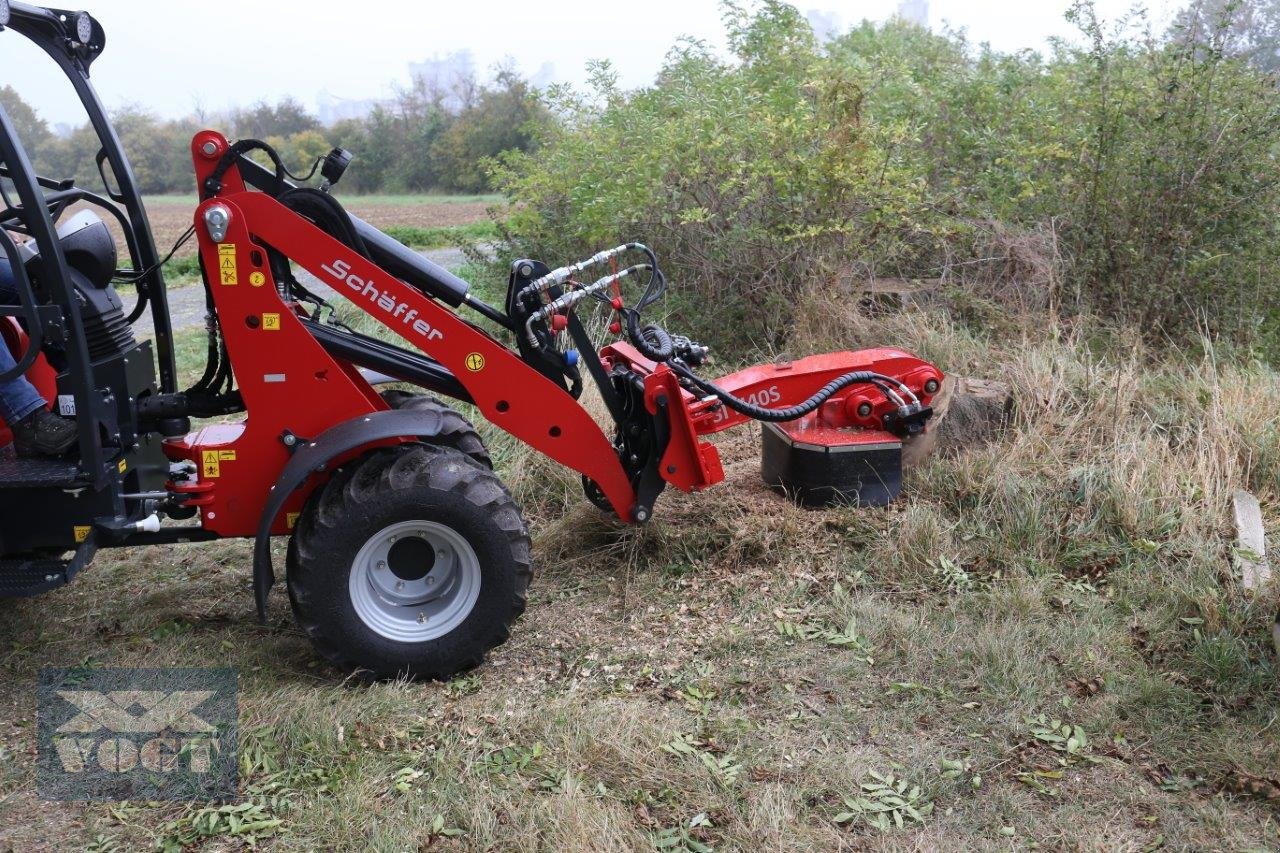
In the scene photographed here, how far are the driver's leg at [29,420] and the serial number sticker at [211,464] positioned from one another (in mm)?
442

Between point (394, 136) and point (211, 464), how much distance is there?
27.5 meters

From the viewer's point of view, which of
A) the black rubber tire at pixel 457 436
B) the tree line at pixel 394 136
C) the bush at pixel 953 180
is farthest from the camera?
the tree line at pixel 394 136

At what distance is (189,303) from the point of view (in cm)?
1434

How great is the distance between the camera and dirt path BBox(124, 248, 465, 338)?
11.0 metres

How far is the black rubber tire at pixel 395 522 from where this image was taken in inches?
154

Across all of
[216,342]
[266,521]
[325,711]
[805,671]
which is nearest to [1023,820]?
[805,671]

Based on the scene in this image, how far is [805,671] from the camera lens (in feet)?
13.5

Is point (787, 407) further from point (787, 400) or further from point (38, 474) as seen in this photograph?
point (38, 474)

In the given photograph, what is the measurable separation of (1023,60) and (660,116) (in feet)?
11.5

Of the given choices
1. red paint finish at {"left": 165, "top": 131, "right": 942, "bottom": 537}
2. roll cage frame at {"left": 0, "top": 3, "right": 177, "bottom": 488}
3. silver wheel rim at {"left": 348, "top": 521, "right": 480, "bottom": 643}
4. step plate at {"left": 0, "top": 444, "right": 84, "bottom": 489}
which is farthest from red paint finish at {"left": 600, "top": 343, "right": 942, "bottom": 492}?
step plate at {"left": 0, "top": 444, "right": 84, "bottom": 489}

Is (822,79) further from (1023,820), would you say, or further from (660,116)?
(1023,820)

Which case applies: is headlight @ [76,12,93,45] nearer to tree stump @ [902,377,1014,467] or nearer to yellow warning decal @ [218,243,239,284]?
yellow warning decal @ [218,243,239,284]

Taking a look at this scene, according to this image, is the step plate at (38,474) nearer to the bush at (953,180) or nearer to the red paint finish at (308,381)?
the red paint finish at (308,381)

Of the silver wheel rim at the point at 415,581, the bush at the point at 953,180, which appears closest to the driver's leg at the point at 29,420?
the silver wheel rim at the point at 415,581
